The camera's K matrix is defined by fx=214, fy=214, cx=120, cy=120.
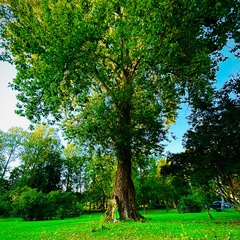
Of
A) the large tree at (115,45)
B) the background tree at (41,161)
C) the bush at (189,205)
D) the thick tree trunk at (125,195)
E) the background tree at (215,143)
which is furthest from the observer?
the background tree at (41,161)

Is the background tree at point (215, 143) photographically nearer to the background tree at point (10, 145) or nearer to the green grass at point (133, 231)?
the green grass at point (133, 231)

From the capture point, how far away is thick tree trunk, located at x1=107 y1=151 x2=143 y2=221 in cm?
1630

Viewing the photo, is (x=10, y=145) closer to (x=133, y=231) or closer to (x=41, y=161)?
(x=41, y=161)

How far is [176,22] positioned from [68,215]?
100 feet

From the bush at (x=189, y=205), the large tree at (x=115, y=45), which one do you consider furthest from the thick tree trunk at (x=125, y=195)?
the bush at (x=189, y=205)

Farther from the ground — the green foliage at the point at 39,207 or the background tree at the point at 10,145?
the background tree at the point at 10,145

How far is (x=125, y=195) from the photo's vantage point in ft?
55.8

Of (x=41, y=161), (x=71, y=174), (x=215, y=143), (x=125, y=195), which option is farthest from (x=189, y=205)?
(x=71, y=174)

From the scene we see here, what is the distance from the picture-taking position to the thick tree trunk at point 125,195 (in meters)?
16.3

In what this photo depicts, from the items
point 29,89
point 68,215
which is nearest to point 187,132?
point 29,89

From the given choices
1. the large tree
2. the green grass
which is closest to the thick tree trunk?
the large tree

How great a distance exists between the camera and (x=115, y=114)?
16906 millimetres

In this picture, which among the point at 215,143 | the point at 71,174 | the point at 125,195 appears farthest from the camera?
the point at 71,174

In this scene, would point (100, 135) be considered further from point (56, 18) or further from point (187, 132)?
point (56, 18)
